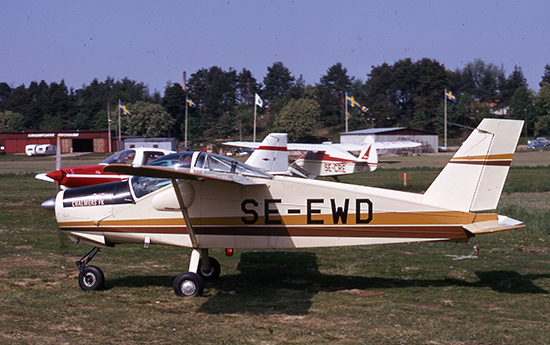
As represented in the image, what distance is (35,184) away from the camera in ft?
90.9

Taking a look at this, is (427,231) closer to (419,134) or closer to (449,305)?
(449,305)

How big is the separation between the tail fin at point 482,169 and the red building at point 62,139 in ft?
268

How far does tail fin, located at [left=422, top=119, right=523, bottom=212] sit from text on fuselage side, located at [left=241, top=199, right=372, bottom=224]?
3.20 ft

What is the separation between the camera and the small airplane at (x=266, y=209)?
7.49 m

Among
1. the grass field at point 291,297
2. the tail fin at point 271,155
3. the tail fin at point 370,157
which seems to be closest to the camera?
the grass field at point 291,297

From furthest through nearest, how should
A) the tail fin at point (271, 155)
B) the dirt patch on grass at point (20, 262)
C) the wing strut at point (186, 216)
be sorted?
the tail fin at point (271, 155), the dirt patch on grass at point (20, 262), the wing strut at point (186, 216)

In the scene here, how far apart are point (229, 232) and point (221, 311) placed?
1340mm

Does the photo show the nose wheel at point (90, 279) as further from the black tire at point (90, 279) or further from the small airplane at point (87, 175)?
the small airplane at point (87, 175)

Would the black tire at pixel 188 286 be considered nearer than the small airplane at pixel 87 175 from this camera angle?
Yes

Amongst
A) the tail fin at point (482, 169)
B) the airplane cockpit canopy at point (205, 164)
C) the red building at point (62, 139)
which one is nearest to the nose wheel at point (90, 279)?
the airplane cockpit canopy at point (205, 164)

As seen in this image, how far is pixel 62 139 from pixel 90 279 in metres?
83.2

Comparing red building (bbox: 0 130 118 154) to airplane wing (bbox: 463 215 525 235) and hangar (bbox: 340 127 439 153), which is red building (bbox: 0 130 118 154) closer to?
→ hangar (bbox: 340 127 439 153)

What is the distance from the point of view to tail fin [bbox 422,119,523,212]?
7.41m

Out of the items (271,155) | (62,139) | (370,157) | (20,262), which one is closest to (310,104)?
(62,139)
